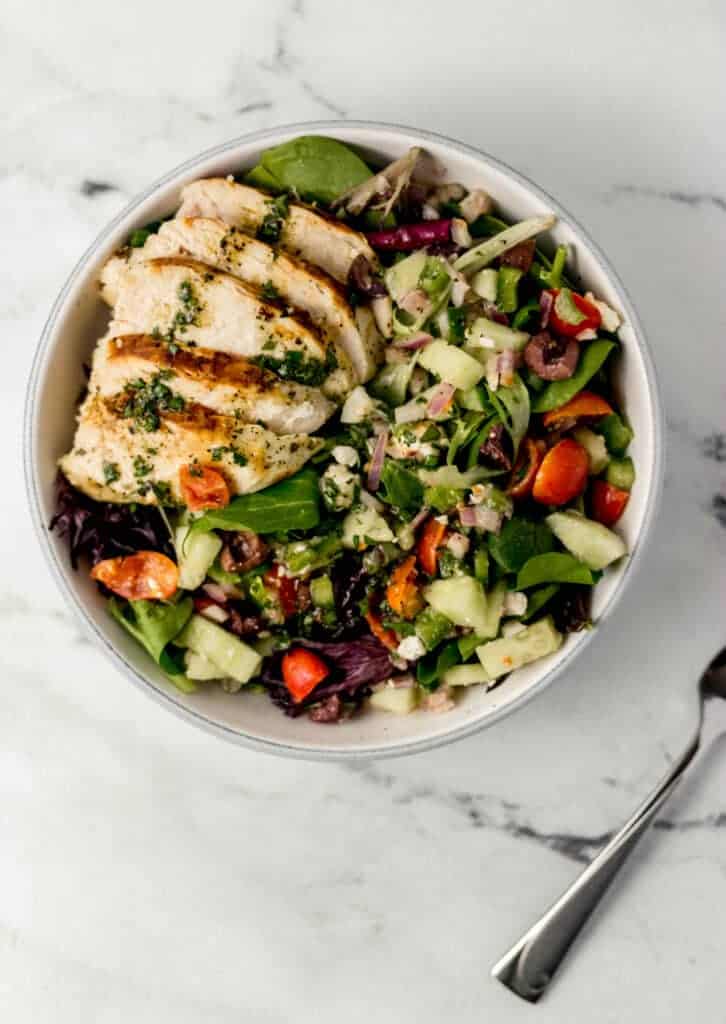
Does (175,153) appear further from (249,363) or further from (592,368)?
(592,368)

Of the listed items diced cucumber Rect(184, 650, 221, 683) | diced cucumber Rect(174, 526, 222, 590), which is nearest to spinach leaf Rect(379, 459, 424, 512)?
diced cucumber Rect(174, 526, 222, 590)

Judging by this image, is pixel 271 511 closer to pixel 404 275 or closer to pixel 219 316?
pixel 219 316

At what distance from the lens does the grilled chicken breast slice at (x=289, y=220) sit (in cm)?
341

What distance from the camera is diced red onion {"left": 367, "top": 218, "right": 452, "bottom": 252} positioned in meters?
3.47

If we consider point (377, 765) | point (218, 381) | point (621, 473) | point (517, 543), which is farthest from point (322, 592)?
point (621, 473)

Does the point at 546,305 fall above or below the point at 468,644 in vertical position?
above

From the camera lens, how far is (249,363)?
3314 millimetres

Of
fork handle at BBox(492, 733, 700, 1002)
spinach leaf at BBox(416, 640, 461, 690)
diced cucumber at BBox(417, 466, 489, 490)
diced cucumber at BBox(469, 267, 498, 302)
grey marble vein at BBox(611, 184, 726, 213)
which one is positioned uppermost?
grey marble vein at BBox(611, 184, 726, 213)

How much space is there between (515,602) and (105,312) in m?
1.62

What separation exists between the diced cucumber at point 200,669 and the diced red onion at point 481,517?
3.07ft

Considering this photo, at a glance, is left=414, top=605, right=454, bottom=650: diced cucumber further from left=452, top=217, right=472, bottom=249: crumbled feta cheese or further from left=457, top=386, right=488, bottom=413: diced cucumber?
left=452, top=217, right=472, bottom=249: crumbled feta cheese

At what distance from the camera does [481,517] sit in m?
3.35

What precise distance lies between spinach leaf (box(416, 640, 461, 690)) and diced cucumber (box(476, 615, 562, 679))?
0.37 feet

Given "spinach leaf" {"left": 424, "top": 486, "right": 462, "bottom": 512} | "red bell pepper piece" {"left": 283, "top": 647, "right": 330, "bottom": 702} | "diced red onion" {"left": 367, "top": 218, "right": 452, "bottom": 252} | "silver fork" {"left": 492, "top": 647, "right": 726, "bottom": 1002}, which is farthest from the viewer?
"silver fork" {"left": 492, "top": 647, "right": 726, "bottom": 1002}
